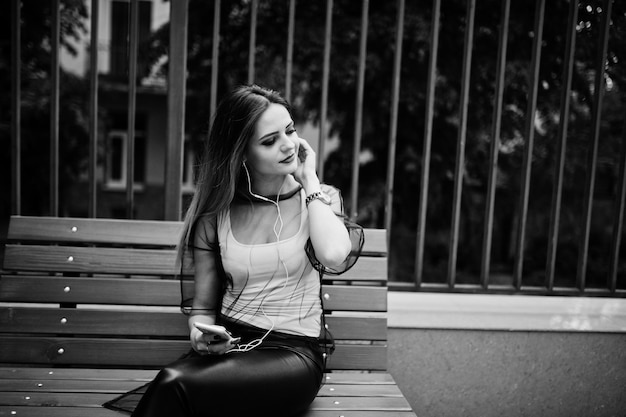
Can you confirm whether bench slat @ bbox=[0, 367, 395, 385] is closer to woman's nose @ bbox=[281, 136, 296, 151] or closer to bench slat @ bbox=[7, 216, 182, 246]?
bench slat @ bbox=[7, 216, 182, 246]

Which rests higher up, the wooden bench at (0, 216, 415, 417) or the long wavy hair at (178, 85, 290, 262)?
the long wavy hair at (178, 85, 290, 262)

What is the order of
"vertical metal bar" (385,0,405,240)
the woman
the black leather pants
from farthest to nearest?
1. "vertical metal bar" (385,0,405,240)
2. the woman
3. the black leather pants

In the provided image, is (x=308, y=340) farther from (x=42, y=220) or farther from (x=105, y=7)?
(x=105, y=7)

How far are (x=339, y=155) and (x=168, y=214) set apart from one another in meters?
3.95

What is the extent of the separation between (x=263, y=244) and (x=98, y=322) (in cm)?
81

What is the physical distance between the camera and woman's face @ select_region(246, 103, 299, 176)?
7.28 feet

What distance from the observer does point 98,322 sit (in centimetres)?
249

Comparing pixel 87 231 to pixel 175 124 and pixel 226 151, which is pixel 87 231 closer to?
pixel 175 124

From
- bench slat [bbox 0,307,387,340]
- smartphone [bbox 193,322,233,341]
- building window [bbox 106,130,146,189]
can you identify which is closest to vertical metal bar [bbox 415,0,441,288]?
bench slat [bbox 0,307,387,340]

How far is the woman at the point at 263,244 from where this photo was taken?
2.05m

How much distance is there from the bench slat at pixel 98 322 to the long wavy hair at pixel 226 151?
0.31 metres

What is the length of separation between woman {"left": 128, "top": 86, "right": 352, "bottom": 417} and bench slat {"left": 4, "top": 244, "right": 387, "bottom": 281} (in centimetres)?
24

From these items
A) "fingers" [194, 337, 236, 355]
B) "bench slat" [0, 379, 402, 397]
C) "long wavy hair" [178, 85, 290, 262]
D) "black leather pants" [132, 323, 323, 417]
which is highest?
"long wavy hair" [178, 85, 290, 262]

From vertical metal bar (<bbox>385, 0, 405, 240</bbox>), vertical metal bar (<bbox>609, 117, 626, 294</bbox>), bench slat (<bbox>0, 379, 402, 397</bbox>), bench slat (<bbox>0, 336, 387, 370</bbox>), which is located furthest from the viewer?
vertical metal bar (<bbox>609, 117, 626, 294</bbox>)
